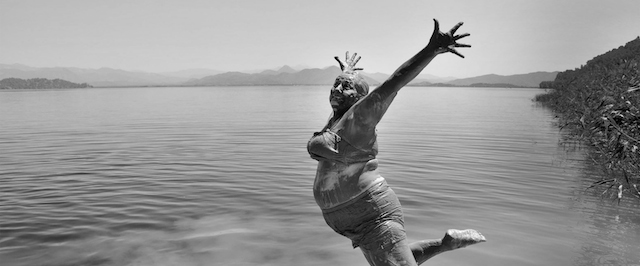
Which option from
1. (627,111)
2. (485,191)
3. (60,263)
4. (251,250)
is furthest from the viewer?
(485,191)

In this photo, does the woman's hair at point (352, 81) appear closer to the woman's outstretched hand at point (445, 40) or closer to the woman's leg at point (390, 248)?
the woman's outstretched hand at point (445, 40)

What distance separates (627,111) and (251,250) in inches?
342

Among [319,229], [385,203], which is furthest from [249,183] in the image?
[385,203]

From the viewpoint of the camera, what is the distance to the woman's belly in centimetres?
381

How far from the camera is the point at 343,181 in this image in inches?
150

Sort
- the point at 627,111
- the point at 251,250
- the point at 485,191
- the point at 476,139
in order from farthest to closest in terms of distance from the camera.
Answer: the point at 476,139 < the point at 485,191 < the point at 627,111 < the point at 251,250

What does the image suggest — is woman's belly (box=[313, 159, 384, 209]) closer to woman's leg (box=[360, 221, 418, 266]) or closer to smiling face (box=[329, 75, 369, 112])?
woman's leg (box=[360, 221, 418, 266])

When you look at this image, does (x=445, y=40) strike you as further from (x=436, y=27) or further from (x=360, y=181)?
(x=360, y=181)

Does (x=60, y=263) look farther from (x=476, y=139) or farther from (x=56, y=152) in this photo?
(x=476, y=139)

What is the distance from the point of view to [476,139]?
85.8 feet

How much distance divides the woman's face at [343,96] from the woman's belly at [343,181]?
18.7 inches

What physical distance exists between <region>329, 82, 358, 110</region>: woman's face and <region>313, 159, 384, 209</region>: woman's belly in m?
0.47

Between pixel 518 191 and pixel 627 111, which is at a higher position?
pixel 627 111

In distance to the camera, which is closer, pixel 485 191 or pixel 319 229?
pixel 319 229
